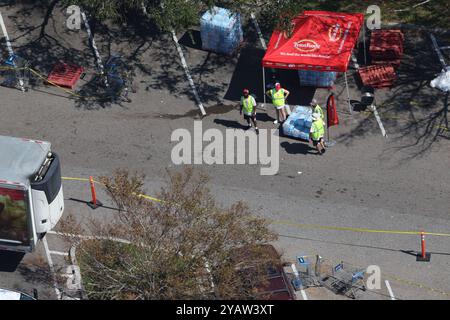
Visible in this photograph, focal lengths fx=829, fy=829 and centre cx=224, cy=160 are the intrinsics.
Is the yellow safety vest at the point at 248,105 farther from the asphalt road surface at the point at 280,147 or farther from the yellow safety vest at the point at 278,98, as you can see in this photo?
the asphalt road surface at the point at 280,147

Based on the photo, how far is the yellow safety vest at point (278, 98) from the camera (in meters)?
24.6

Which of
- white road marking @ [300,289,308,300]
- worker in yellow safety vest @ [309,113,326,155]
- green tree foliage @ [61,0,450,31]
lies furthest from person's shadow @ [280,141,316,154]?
white road marking @ [300,289,308,300]

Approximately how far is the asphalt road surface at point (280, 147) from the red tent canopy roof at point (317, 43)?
1795 mm

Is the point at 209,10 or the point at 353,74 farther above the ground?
the point at 209,10

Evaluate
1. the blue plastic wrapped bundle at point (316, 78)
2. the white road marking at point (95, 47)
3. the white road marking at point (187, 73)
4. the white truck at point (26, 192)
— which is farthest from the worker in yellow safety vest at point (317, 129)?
the white truck at point (26, 192)

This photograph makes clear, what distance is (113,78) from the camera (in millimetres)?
26531

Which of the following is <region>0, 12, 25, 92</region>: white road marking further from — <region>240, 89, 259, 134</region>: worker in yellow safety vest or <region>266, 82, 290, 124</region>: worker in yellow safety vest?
<region>266, 82, 290, 124</region>: worker in yellow safety vest

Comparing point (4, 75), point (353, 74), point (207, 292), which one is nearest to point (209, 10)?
point (353, 74)

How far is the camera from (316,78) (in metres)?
26.3

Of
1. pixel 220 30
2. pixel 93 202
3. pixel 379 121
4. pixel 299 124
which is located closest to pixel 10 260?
pixel 93 202

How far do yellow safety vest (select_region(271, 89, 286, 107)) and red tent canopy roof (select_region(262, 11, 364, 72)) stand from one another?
0.78m

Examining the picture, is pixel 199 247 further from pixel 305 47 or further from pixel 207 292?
pixel 305 47

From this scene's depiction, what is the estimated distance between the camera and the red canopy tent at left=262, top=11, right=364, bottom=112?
24.5 m

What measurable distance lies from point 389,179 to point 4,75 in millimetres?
12871
